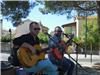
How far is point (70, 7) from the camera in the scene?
16797 millimetres

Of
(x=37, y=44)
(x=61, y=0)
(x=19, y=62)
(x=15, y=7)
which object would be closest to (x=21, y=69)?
(x=19, y=62)

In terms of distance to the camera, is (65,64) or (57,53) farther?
(65,64)

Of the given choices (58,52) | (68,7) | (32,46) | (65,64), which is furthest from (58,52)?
(68,7)

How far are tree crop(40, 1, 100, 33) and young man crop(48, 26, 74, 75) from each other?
7.29 metres

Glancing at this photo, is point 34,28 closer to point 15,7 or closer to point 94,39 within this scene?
point 15,7

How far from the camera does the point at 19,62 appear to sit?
6648 mm

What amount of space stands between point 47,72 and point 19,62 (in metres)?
0.56

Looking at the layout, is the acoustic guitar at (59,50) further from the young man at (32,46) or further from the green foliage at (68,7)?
the green foliage at (68,7)

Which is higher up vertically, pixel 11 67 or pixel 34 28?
pixel 34 28

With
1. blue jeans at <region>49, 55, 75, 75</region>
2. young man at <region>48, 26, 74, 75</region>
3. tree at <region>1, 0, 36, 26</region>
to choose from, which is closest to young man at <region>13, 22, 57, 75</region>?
young man at <region>48, 26, 74, 75</region>

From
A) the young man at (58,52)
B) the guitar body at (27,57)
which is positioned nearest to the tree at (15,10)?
the young man at (58,52)

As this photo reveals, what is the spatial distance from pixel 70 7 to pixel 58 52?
30.1ft

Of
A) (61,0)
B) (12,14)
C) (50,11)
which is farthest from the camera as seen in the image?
(50,11)

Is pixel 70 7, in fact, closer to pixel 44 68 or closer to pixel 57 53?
pixel 57 53
